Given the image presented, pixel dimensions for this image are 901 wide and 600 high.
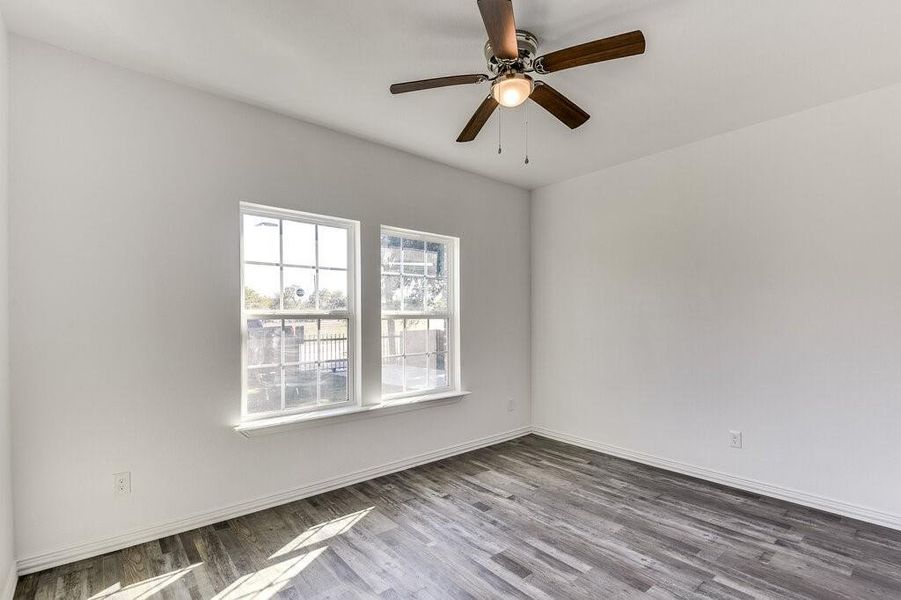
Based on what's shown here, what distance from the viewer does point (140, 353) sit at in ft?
7.95

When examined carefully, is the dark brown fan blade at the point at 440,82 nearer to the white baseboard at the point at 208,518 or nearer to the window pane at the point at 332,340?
the window pane at the point at 332,340

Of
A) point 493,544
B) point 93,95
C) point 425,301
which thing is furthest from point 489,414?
point 93,95

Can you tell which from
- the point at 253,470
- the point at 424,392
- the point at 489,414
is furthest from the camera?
the point at 489,414

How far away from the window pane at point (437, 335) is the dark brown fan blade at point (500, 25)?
2.49 m

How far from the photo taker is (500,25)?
1.64 metres

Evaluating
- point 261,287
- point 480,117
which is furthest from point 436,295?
point 480,117

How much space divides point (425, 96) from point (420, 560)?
2.60m

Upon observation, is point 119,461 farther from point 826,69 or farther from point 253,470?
point 826,69

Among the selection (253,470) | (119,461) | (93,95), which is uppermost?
(93,95)

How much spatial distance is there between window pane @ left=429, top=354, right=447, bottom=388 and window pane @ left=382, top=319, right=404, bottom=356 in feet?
1.19

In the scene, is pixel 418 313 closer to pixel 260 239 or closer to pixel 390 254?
pixel 390 254

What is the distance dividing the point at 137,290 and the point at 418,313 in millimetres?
2017

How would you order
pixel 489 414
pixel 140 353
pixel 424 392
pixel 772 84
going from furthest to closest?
1. pixel 489 414
2. pixel 424 392
3. pixel 772 84
4. pixel 140 353

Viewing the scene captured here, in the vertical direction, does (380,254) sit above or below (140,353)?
above
